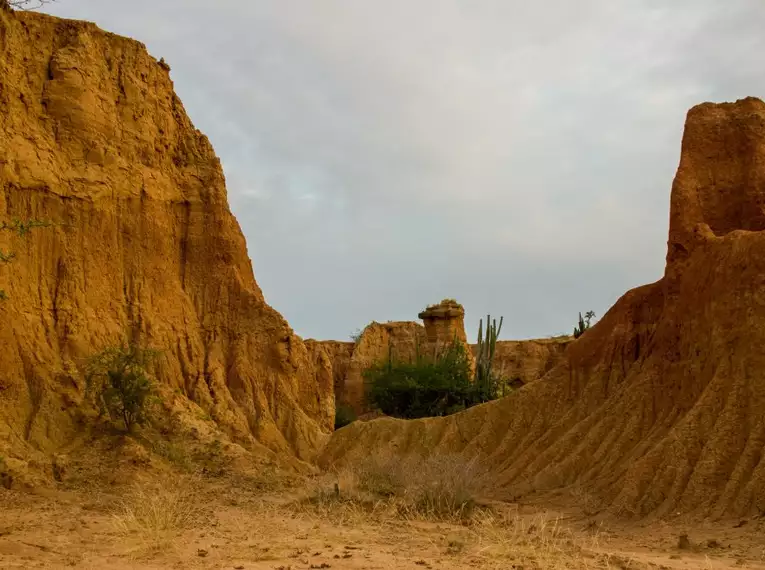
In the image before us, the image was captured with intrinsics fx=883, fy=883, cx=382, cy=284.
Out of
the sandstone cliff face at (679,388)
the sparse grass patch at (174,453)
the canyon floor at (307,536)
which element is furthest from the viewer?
the sparse grass patch at (174,453)

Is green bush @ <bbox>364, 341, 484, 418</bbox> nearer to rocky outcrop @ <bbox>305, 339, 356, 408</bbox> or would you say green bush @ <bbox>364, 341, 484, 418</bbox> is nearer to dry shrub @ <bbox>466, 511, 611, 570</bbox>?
rocky outcrop @ <bbox>305, 339, 356, 408</bbox>

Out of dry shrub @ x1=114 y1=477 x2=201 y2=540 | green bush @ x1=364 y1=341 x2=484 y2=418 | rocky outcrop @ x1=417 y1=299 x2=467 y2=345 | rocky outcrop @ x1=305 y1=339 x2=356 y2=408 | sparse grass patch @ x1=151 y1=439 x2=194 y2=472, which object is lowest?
dry shrub @ x1=114 y1=477 x2=201 y2=540

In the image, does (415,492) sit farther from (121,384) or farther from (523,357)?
(523,357)

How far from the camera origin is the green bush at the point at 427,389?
40.5 metres

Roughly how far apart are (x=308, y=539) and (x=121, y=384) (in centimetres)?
953

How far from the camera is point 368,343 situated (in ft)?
182

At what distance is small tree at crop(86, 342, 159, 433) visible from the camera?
807 inches

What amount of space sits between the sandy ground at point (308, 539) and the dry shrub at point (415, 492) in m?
0.47

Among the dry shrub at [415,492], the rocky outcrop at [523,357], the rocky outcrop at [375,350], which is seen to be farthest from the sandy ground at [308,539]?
the rocky outcrop at [523,357]

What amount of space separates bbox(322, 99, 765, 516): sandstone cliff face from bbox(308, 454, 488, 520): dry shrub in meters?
2.94

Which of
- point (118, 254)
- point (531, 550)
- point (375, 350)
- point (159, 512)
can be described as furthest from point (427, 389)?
point (531, 550)

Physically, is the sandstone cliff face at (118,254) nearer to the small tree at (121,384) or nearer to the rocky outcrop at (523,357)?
the small tree at (121,384)

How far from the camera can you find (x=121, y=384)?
20.5 meters

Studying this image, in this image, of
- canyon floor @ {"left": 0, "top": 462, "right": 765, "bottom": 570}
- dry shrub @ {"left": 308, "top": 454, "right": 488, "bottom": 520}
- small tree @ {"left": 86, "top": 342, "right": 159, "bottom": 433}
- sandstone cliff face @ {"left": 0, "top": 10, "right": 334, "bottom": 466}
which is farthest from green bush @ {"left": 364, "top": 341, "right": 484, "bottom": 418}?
canyon floor @ {"left": 0, "top": 462, "right": 765, "bottom": 570}
